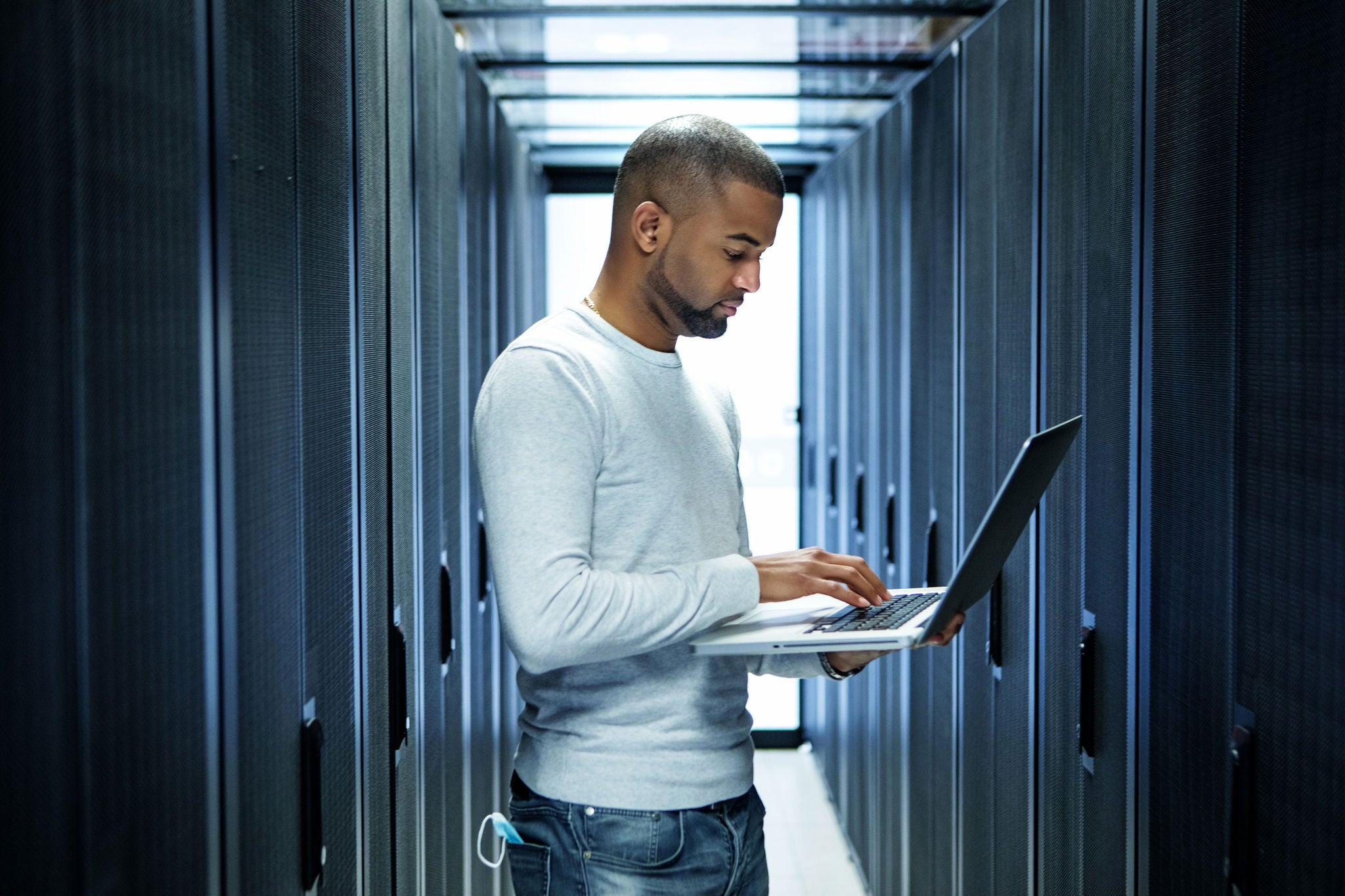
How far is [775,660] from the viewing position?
1.52 metres

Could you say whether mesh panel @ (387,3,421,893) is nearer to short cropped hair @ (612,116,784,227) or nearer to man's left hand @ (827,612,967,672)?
short cropped hair @ (612,116,784,227)

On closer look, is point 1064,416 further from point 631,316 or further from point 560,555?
point 560,555

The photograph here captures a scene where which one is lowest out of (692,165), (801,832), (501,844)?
(801,832)

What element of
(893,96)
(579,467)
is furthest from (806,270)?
(579,467)

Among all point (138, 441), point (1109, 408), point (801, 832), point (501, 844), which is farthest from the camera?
point (801, 832)

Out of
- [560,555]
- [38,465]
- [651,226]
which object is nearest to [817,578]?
[560,555]

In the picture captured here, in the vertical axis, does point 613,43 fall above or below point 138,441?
above

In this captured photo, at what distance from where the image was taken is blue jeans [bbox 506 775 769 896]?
4.33 ft

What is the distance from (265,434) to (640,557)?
16.6 inches

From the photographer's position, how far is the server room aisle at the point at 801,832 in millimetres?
3852

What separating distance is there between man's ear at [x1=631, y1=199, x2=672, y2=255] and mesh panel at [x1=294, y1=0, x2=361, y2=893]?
0.38m

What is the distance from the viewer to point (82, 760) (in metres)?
0.83

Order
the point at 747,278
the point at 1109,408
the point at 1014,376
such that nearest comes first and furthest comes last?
the point at 747,278, the point at 1109,408, the point at 1014,376

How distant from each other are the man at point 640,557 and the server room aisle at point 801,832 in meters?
2.15
